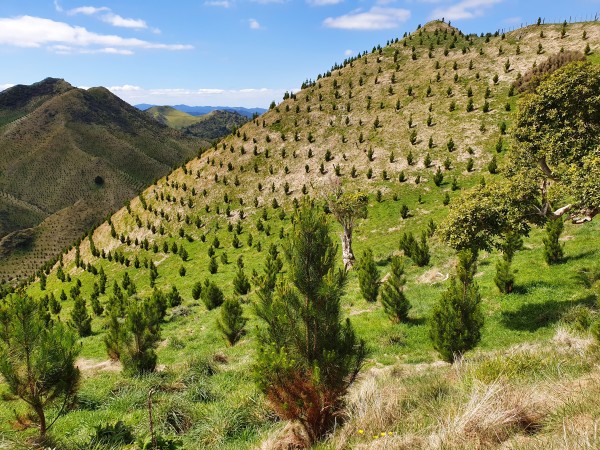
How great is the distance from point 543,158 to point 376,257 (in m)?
12.8

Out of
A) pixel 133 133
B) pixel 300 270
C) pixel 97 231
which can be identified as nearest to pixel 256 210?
pixel 97 231

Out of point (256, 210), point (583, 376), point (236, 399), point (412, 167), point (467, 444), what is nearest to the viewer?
point (467, 444)

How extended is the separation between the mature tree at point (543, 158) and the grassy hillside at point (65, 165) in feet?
302

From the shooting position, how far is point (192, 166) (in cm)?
5009

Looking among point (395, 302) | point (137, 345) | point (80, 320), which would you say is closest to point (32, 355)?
point (137, 345)

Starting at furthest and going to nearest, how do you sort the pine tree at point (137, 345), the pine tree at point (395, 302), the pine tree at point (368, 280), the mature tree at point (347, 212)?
1. the mature tree at point (347, 212)
2. the pine tree at point (368, 280)
3. the pine tree at point (395, 302)
4. the pine tree at point (137, 345)

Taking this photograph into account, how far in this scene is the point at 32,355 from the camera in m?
7.34

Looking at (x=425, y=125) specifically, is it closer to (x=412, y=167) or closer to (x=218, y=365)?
(x=412, y=167)

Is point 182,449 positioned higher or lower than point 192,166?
lower

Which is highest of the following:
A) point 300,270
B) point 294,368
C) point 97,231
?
point 300,270

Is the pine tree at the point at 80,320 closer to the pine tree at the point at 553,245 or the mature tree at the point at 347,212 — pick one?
the mature tree at the point at 347,212

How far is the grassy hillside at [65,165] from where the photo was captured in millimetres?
96700

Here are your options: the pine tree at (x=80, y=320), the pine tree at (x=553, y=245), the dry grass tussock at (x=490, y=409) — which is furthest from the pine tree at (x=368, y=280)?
the pine tree at (x=80, y=320)

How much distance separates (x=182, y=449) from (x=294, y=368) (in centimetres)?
298
